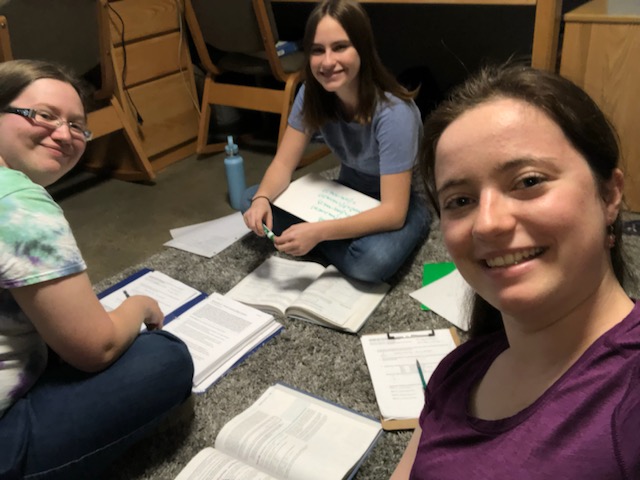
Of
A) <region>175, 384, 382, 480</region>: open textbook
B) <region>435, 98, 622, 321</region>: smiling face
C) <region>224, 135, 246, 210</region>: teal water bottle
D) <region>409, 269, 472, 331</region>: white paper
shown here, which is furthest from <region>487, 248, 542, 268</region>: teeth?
<region>224, 135, 246, 210</region>: teal water bottle

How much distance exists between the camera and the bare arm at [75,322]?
88cm

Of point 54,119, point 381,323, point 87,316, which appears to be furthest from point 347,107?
point 87,316

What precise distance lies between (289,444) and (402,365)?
340 millimetres

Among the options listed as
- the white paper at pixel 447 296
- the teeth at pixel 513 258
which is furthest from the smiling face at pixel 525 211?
the white paper at pixel 447 296

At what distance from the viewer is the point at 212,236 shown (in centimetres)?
193

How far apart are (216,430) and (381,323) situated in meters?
0.48

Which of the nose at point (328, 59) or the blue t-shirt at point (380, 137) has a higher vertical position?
the nose at point (328, 59)

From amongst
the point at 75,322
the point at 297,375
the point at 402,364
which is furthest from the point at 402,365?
the point at 75,322

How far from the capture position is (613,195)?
1.97 feet

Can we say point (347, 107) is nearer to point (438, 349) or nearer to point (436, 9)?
point (438, 349)

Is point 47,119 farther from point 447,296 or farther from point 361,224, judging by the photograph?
point 447,296

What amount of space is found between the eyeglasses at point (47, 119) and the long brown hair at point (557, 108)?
66 cm

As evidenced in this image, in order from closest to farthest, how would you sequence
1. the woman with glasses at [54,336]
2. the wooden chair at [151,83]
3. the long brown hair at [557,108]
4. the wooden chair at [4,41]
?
the long brown hair at [557,108], the woman with glasses at [54,336], the wooden chair at [4,41], the wooden chair at [151,83]

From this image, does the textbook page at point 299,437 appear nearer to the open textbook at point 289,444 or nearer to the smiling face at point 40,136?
the open textbook at point 289,444
